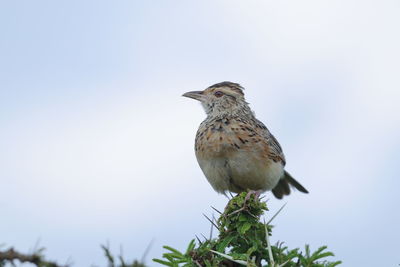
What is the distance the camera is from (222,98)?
842 centimetres

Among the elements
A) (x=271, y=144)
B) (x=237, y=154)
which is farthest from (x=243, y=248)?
(x=271, y=144)

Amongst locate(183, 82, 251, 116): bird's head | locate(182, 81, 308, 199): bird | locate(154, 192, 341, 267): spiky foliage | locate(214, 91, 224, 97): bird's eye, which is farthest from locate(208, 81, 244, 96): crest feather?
locate(154, 192, 341, 267): spiky foliage

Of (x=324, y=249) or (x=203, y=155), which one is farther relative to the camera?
(x=203, y=155)

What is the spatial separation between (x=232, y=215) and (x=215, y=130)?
4.39m

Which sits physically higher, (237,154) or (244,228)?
(237,154)

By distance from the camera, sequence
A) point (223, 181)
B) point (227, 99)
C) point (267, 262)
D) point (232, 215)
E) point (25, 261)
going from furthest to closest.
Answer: point (227, 99)
point (223, 181)
point (232, 215)
point (267, 262)
point (25, 261)

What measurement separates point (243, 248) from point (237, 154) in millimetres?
4224

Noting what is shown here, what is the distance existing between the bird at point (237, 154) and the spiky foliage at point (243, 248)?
3.84m

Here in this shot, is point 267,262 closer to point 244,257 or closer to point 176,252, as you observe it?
point 244,257

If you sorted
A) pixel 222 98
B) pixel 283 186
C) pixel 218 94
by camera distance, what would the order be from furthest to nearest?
pixel 283 186 → pixel 218 94 → pixel 222 98

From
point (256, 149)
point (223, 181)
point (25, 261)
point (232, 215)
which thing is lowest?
point (25, 261)

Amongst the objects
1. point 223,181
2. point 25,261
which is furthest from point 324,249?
point 223,181

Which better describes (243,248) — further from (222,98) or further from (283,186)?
(283,186)

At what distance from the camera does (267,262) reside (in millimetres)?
2721
